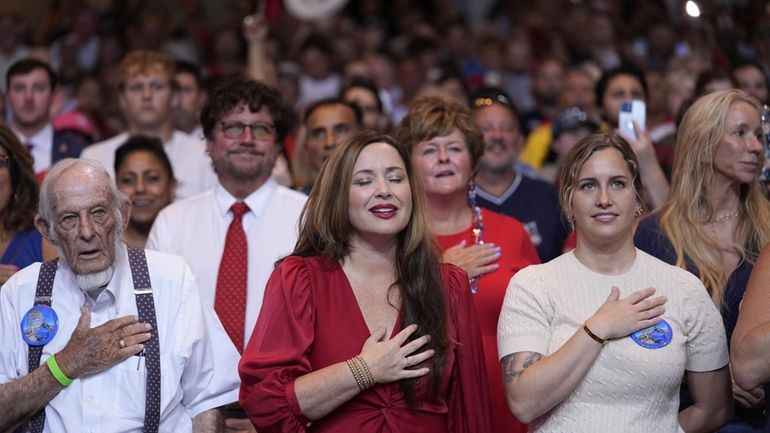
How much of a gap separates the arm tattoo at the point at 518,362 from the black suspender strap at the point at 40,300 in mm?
1639

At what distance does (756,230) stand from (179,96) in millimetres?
4263

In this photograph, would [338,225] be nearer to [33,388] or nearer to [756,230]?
[33,388]

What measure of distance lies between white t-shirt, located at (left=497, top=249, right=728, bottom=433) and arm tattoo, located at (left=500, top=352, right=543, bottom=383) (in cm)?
2

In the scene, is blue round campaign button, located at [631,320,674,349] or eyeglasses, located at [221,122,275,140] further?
eyeglasses, located at [221,122,275,140]

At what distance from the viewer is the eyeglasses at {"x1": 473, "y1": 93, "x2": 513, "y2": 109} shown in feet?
22.0

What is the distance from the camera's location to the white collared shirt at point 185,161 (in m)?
6.97

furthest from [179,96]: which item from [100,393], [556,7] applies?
[556,7]

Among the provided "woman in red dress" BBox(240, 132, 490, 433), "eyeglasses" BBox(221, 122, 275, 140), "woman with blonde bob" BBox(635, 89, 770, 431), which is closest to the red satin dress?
"woman in red dress" BBox(240, 132, 490, 433)

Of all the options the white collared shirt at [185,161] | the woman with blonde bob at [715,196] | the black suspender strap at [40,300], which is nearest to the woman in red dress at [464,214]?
the woman with blonde bob at [715,196]

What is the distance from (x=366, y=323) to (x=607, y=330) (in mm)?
815

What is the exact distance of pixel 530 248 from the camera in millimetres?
5238

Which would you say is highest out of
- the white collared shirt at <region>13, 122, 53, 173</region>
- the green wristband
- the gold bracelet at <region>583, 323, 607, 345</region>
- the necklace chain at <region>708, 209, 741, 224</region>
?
the white collared shirt at <region>13, 122, 53, 173</region>

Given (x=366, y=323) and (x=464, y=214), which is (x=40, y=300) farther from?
(x=464, y=214)

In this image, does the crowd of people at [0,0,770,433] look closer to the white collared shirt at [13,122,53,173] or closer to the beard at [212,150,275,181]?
the beard at [212,150,275,181]
